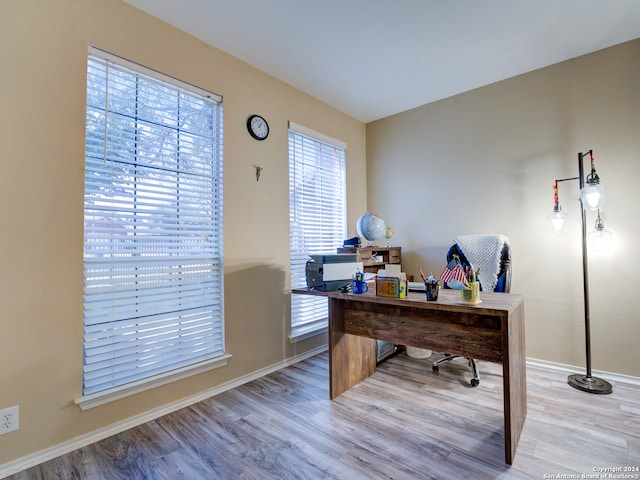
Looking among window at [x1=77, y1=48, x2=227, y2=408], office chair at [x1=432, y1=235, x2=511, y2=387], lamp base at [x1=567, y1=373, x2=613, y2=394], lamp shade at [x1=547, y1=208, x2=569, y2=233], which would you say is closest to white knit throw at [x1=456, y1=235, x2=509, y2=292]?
office chair at [x1=432, y1=235, x2=511, y2=387]

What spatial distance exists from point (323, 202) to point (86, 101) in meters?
2.16

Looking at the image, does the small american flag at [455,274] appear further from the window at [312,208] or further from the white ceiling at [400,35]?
the white ceiling at [400,35]

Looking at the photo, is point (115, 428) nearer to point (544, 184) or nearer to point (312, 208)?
point (312, 208)

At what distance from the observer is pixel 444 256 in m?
3.33

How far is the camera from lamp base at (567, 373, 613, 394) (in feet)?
7.25


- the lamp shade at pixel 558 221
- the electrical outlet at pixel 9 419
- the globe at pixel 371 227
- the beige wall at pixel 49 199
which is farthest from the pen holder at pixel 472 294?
the electrical outlet at pixel 9 419

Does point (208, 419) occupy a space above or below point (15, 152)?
below

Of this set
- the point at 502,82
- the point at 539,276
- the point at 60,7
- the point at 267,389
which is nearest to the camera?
the point at 60,7

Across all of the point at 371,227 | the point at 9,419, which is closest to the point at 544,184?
the point at 371,227

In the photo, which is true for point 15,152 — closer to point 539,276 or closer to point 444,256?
point 444,256

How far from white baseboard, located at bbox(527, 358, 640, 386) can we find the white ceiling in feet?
8.63

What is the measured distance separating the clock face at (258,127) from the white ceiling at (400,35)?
465mm

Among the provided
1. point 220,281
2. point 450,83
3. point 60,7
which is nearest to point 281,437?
point 220,281

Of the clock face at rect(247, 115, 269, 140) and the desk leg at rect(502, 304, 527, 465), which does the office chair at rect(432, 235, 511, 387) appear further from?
the clock face at rect(247, 115, 269, 140)
